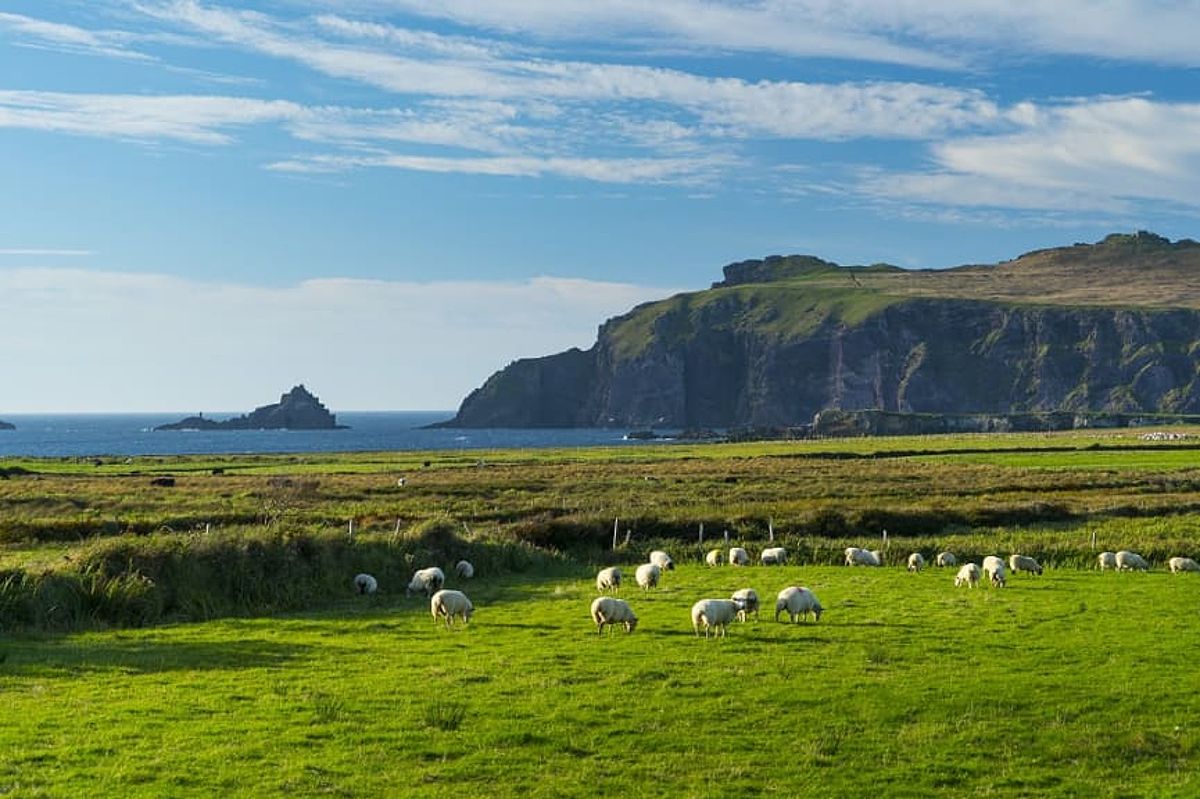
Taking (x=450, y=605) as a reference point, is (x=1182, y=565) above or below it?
below

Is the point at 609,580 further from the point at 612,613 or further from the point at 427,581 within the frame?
the point at 612,613

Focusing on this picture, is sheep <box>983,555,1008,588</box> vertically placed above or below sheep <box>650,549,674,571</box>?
above

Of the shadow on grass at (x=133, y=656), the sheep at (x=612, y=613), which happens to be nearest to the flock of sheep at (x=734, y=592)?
the sheep at (x=612, y=613)

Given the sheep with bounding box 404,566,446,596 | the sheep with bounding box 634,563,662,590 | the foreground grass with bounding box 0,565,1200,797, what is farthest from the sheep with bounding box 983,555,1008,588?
the sheep with bounding box 404,566,446,596

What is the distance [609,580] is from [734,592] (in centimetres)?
458

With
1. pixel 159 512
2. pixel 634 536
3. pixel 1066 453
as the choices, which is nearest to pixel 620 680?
pixel 634 536

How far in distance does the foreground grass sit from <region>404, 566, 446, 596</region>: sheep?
6.38 meters

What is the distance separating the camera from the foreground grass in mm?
16359

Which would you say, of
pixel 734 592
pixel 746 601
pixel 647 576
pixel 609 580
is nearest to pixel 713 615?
pixel 746 601

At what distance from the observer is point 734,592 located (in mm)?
34250

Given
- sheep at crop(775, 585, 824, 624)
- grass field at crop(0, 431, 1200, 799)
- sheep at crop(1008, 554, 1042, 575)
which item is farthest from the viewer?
sheep at crop(1008, 554, 1042, 575)

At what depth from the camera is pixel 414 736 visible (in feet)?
59.9

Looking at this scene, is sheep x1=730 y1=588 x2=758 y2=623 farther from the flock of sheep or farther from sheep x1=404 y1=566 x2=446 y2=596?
sheep x1=404 y1=566 x2=446 y2=596

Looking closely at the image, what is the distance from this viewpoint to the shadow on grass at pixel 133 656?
78.0 feet
